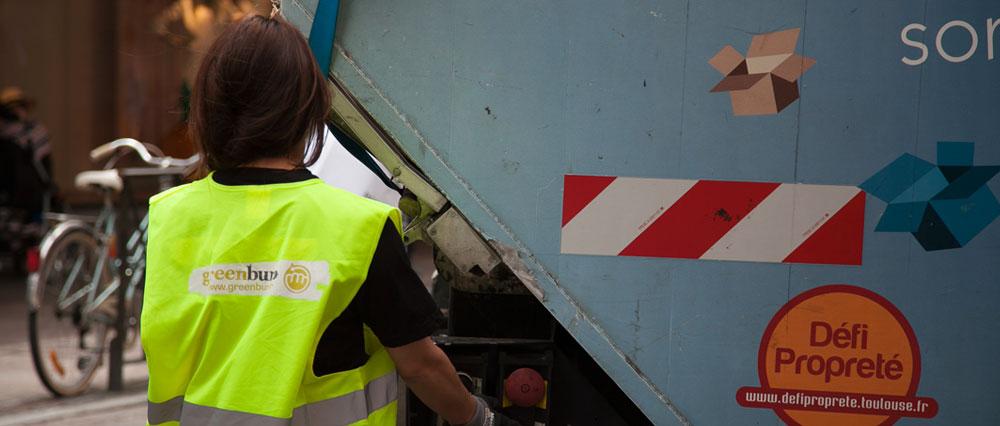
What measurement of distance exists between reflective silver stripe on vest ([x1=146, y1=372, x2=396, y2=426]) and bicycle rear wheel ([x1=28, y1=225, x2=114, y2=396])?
4814mm

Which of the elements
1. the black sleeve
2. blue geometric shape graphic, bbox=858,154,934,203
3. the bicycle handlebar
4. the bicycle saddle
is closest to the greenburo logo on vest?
the black sleeve

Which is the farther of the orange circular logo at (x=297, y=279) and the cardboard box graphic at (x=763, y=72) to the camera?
the cardboard box graphic at (x=763, y=72)

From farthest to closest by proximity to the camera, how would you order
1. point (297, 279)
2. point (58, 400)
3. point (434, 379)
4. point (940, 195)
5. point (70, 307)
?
1. point (70, 307)
2. point (58, 400)
3. point (940, 195)
4. point (434, 379)
5. point (297, 279)

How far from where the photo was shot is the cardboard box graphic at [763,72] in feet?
8.94

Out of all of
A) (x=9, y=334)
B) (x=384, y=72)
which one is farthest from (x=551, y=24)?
(x=9, y=334)

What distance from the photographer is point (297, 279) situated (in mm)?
2289

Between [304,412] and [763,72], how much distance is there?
1.26 m

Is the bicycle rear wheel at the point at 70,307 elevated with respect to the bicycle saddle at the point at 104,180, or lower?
lower

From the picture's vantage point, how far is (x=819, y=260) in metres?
2.77

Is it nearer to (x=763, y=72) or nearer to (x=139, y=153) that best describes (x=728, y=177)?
(x=763, y=72)

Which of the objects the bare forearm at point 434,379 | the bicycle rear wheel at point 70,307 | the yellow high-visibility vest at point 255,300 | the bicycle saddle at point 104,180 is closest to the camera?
the yellow high-visibility vest at point 255,300

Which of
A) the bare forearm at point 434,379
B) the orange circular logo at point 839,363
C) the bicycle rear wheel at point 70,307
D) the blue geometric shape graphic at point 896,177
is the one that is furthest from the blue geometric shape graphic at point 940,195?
the bicycle rear wheel at point 70,307

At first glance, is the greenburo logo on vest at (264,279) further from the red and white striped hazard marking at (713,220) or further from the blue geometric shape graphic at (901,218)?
the blue geometric shape graphic at (901,218)

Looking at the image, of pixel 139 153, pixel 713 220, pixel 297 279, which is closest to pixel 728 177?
pixel 713 220
